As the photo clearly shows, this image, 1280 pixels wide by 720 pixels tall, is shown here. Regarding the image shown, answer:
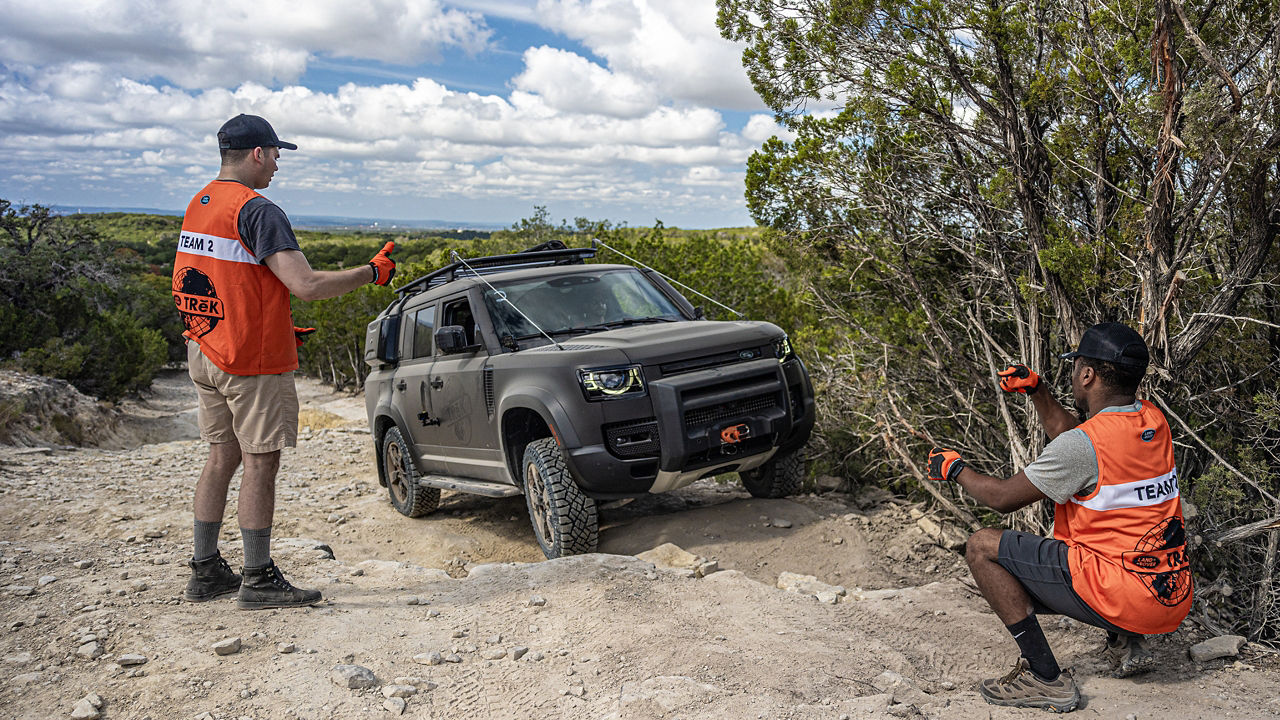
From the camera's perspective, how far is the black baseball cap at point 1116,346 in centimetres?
343

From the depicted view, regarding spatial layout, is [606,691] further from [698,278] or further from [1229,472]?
[698,278]

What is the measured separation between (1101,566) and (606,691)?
1997 mm

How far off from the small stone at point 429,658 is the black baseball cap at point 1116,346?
2.99m

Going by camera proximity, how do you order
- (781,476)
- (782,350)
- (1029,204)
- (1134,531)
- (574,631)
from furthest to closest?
(781,476) → (782,350) → (1029,204) → (574,631) → (1134,531)

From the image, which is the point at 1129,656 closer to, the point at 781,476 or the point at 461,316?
the point at 781,476

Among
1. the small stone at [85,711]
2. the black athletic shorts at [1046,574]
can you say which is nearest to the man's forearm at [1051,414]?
the black athletic shorts at [1046,574]

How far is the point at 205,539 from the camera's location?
4.70 meters

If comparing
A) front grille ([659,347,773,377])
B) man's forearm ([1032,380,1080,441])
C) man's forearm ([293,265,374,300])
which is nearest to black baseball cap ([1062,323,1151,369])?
man's forearm ([1032,380,1080,441])

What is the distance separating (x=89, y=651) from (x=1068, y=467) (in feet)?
13.7

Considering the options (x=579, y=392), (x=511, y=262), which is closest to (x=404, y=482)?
(x=511, y=262)

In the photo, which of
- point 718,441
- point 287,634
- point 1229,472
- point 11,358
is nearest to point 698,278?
point 718,441

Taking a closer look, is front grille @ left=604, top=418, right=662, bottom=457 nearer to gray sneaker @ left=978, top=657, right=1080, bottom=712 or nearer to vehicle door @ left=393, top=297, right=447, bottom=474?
vehicle door @ left=393, top=297, right=447, bottom=474

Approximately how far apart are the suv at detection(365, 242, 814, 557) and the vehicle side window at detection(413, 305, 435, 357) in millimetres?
20

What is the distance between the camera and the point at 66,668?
3.73m
